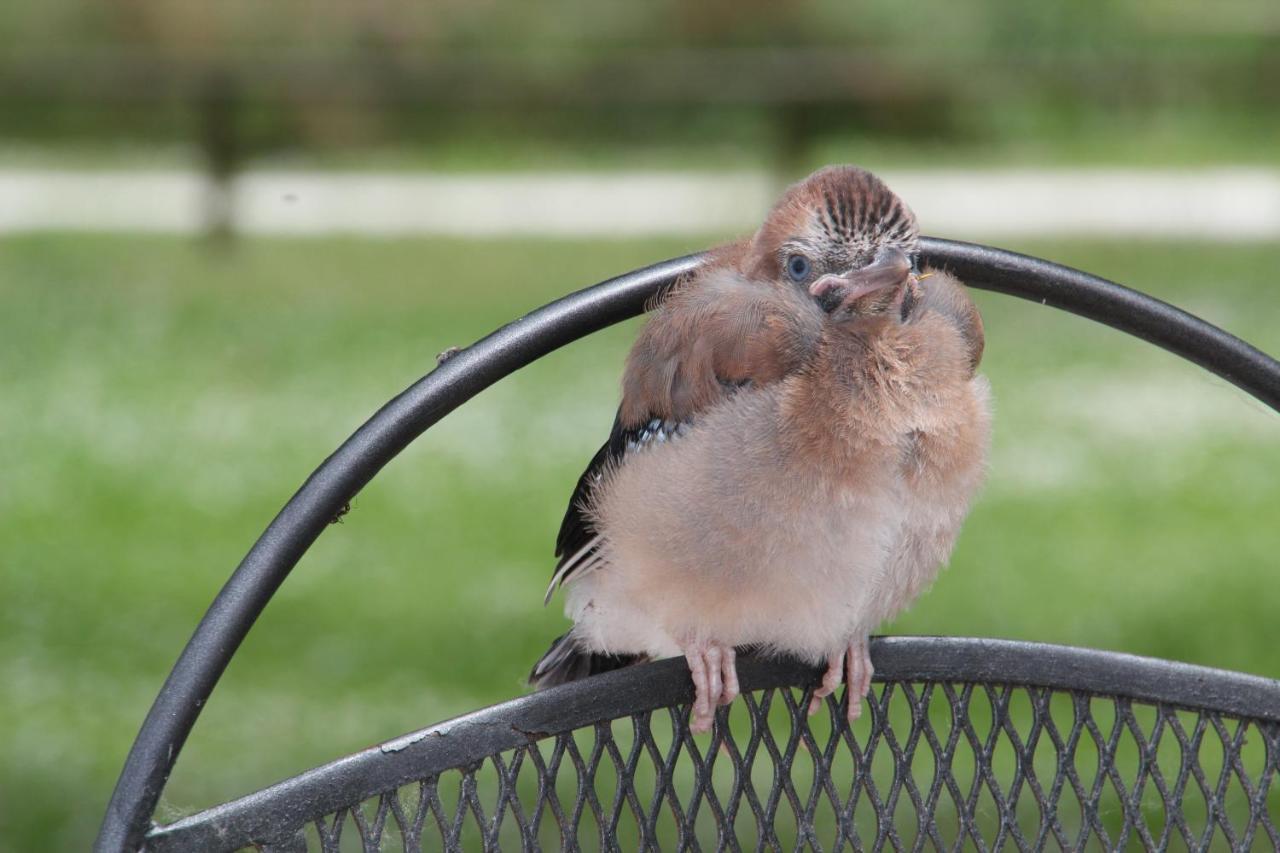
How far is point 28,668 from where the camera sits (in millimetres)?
4641

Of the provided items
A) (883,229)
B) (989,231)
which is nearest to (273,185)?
(989,231)

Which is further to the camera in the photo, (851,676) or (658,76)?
(658,76)

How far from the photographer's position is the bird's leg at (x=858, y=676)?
1538mm

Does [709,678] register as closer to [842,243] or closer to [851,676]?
[851,676]

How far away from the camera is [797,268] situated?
172 cm

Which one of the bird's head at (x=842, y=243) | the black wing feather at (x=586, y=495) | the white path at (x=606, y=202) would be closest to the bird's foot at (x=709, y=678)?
the black wing feather at (x=586, y=495)

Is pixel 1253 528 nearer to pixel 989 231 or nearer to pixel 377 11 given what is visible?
pixel 989 231

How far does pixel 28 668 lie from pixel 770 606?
364 centimetres

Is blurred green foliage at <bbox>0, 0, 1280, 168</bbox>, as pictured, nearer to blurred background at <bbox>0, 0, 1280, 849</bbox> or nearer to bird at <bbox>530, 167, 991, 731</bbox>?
blurred background at <bbox>0, 0, 1280, 849</bbox>

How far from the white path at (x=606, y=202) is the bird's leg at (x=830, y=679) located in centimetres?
926

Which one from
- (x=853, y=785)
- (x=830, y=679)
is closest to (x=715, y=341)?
(x=830, y=679)

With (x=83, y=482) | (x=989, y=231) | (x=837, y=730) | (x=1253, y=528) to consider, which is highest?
(x=989, y=231)

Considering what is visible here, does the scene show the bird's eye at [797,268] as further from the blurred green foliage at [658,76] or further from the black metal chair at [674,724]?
the blurred green foliage at [658,76]

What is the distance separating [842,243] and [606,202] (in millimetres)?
10740
